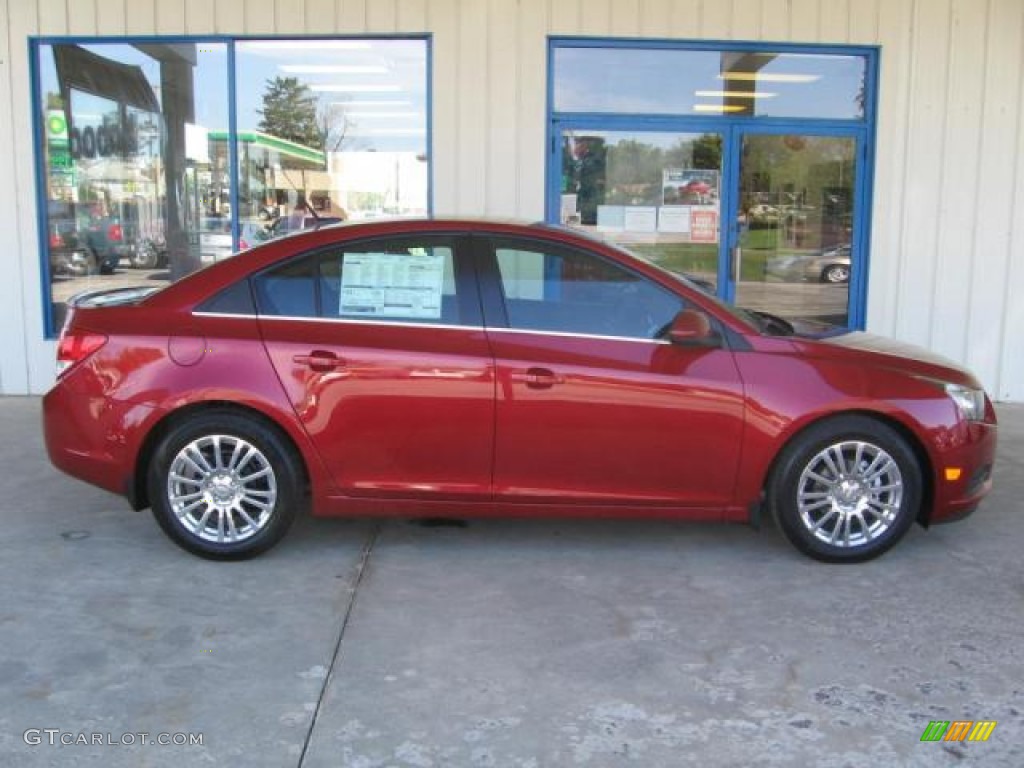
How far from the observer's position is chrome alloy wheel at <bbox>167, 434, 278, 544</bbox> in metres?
4.77

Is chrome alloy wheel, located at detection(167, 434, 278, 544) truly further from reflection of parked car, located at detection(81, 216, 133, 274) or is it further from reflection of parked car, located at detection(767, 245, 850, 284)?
reflection of parked car, located at detection(767, 245, 850, 284)

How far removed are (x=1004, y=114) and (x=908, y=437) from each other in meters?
5.23

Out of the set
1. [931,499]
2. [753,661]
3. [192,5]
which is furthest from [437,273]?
[192,5]

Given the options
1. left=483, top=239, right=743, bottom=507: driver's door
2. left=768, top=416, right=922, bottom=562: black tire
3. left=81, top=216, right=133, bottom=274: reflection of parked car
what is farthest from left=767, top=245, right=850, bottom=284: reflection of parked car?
left=81, top=216, right=133, bottom=274: reflection of parked car

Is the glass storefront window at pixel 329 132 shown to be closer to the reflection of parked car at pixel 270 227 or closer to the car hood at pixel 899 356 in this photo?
the reflection of parked car at pixel 270 227

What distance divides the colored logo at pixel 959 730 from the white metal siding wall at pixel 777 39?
6.01 m

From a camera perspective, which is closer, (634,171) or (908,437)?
(908,437)

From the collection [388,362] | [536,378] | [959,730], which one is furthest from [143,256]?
[959,730]

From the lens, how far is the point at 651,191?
891 centimetres

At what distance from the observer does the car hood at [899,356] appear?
4902mm

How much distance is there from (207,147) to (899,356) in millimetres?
6371

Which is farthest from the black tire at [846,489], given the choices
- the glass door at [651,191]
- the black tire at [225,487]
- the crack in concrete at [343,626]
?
the glass door at [651,191]

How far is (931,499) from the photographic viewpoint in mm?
4914

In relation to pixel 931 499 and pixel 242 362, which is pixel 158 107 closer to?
pixel 242 362
